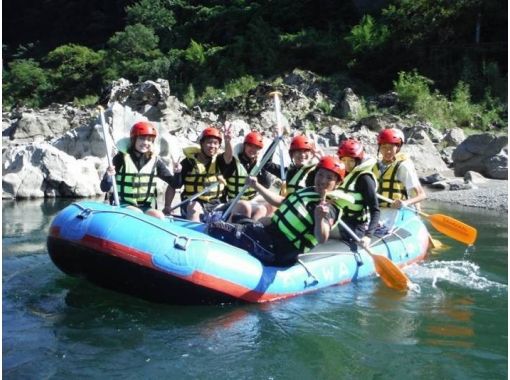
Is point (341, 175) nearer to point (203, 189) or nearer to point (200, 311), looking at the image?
point (200, 311)

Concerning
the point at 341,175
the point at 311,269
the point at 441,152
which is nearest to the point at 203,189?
the point at 311,269

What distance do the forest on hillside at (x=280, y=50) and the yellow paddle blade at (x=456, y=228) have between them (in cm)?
1533

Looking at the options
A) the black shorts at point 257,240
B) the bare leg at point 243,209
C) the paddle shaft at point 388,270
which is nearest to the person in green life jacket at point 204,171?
the bare leg at point 243,209

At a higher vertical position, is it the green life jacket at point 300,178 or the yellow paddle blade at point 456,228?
the green life jacket at point 300,178

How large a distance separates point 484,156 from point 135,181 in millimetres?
10710

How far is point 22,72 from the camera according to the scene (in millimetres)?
35594

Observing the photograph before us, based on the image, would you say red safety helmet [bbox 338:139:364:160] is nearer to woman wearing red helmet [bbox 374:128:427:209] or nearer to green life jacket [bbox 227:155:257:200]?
woman wearing red helmet [bbox 374:128:427:209]

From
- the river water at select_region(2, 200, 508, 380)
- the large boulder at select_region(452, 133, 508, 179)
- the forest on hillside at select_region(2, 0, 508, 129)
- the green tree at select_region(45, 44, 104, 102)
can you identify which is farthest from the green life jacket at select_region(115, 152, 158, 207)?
the green tree at select_region(45, 44, 104, 102)

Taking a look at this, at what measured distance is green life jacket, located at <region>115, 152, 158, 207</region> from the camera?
608 cm

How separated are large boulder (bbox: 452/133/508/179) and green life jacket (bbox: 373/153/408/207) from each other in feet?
26.2

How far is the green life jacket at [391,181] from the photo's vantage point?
22.5 ft

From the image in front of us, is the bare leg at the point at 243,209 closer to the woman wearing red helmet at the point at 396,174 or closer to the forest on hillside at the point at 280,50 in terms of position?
the woman wearing red helmet at the point at 396,174

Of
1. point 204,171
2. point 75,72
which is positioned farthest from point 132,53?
point 204,171

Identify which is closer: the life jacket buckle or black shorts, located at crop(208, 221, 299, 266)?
the life jacket buckle
